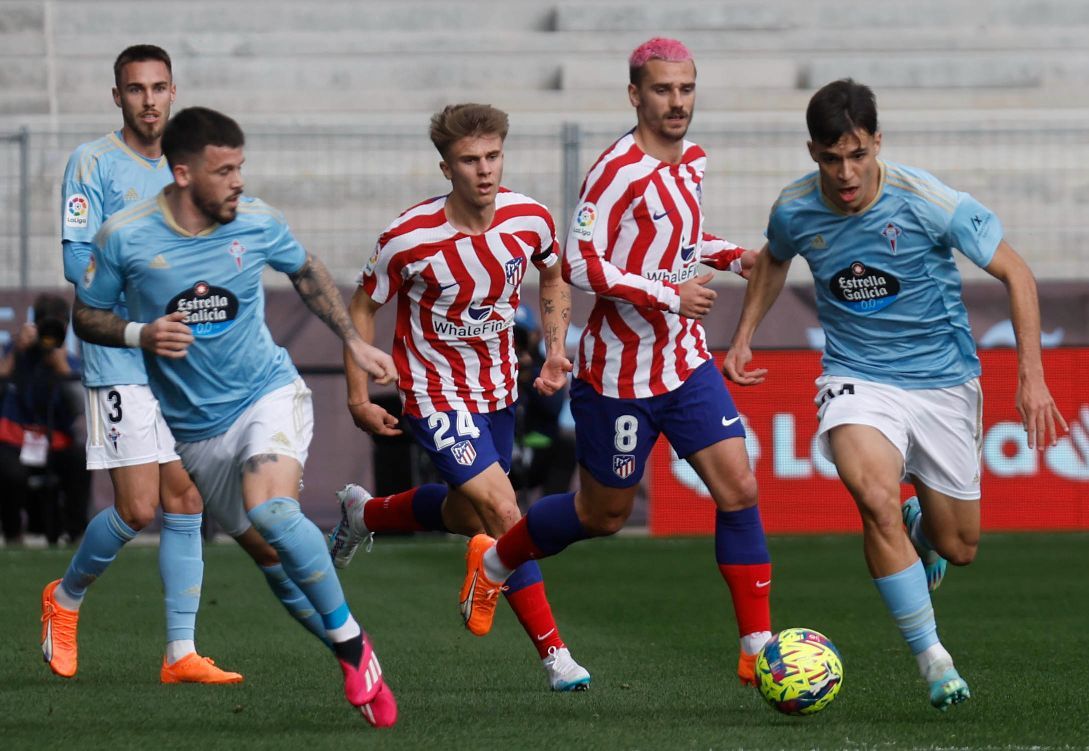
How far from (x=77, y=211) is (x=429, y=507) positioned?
192 cm

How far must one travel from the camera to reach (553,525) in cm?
700

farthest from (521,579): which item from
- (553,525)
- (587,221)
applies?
(587,221)

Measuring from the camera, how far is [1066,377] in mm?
13586

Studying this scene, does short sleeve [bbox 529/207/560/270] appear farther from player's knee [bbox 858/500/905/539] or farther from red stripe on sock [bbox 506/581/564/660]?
player's knee [bbox 858/500/905/539]

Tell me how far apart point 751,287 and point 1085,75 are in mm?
14202

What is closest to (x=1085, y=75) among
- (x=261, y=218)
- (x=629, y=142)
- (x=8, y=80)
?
(x=8, y=80)

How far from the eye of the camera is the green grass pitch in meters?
5.77

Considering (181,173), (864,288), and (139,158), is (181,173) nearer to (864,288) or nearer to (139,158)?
(139,158)

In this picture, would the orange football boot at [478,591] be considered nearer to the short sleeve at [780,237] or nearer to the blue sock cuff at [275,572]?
the blue sock cuff at [275,572]

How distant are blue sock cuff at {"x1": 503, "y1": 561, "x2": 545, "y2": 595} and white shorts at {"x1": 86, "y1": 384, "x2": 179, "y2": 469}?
1.37 m

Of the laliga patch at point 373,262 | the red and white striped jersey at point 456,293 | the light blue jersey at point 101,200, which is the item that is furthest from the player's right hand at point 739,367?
the light blue jersey at point 101,200

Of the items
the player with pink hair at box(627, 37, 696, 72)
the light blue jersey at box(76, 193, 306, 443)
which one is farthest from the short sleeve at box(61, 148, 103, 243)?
the player with pink hair at box(627, 37, 696, 72)

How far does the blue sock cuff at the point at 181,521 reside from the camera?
24.0 ft

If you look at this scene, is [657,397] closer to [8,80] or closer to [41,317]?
[41,317]
